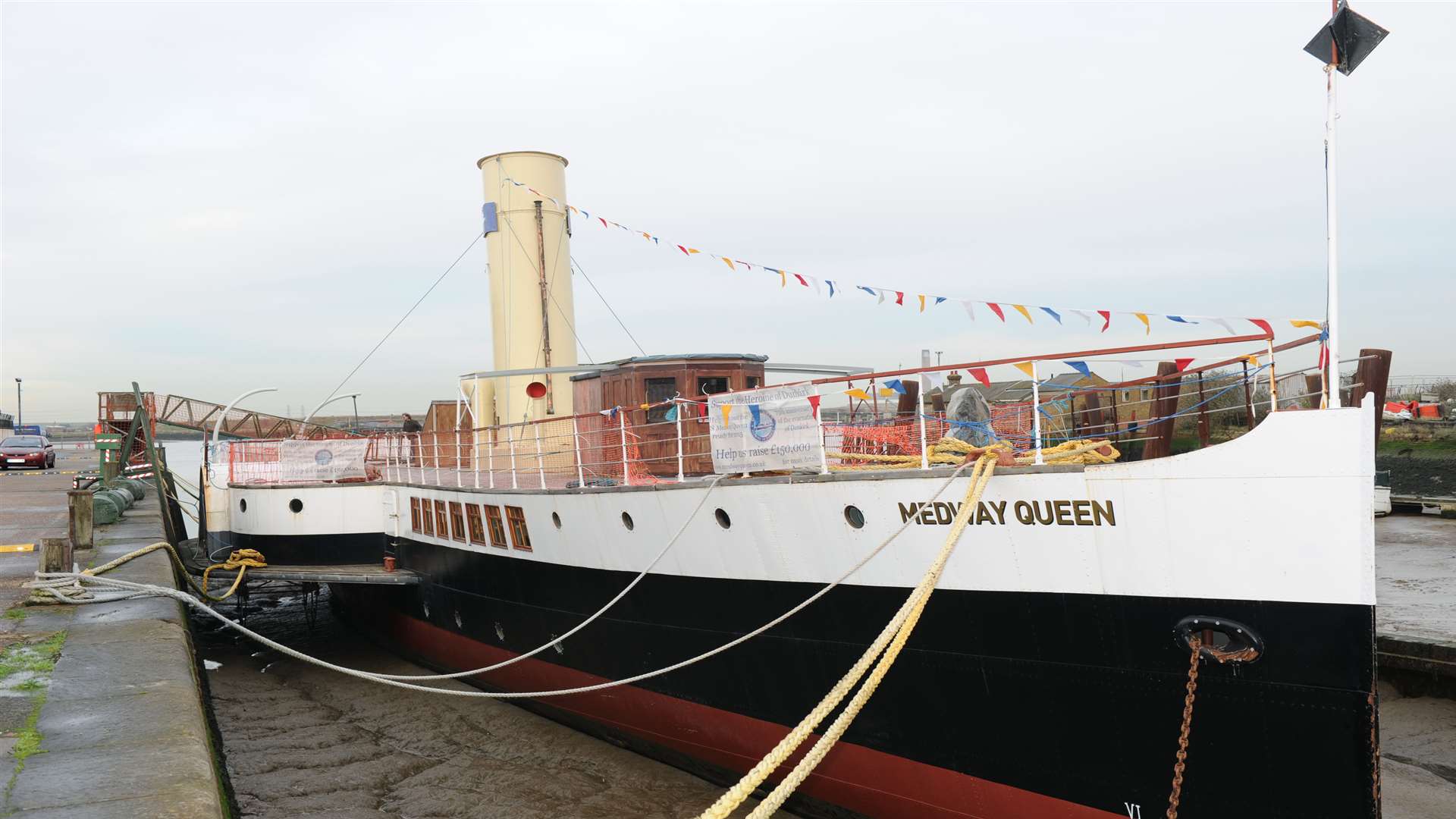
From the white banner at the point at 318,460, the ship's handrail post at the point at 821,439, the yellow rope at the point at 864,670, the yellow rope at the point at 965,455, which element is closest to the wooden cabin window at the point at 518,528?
the yellow rope at the point at 965,455

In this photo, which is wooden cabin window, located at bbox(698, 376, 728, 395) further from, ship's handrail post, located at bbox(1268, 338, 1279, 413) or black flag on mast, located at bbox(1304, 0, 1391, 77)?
black flag on mast, located at bbox(1304, 0, 1391, 77)

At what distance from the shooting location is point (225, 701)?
46.0 feet

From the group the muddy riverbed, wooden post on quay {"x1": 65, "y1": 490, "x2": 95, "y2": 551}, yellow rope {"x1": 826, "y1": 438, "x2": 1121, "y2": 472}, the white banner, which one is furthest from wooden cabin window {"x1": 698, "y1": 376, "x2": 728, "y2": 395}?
wooden post on quay {"x1": 65, "y1": 490, "x2": 95, "y2": 551}

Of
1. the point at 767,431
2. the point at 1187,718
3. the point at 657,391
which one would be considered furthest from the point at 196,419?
the point at 1187,718

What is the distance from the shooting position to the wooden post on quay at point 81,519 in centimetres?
1431

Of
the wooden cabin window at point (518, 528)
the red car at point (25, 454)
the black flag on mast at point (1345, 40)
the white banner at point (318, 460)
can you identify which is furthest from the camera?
the red car at point (25, 454)

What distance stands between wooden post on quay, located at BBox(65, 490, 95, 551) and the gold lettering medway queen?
41.9 ft

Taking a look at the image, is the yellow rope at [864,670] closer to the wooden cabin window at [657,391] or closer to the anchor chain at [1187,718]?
the anchor chain at [1187,718]

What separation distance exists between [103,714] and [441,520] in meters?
6.75

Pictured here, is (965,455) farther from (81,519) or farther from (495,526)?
(81,519)

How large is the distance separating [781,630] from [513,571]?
4.73 meters

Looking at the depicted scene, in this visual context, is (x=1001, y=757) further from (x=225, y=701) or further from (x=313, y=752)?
(x=225, y=701)

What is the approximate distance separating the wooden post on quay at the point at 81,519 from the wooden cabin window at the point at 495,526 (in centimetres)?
644

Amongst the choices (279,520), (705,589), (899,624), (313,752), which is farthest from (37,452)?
(899,624)
